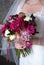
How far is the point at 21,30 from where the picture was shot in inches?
46.7

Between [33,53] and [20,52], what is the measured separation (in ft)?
0.30

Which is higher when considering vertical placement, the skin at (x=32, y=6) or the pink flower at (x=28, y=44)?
the skin at (x=32, y=6)

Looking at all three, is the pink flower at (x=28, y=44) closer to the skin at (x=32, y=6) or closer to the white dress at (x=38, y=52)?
the white dress at (x=38, y=52)

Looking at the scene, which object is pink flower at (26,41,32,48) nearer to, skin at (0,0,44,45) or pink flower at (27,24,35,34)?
pink flower at (27,24,35,34)

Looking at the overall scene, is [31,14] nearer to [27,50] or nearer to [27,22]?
[27,22]

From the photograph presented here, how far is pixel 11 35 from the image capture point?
47.3 inches

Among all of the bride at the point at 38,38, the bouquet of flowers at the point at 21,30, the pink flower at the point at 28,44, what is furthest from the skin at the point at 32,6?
the pink flower at the point at 28,44

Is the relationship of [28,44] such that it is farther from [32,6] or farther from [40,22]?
[32,6]

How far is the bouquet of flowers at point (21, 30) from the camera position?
1.17 metres

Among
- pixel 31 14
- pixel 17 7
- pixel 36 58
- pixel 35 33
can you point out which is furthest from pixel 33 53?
pixel 17 7

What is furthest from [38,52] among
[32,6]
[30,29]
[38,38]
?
[32,6]

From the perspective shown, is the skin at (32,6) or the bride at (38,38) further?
the skin at (32,6)

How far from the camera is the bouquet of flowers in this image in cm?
117

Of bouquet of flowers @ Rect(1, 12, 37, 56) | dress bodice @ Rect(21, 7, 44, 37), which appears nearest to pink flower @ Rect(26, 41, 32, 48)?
bouquet of flowers @ Rect(1, 12, 37, 56)
